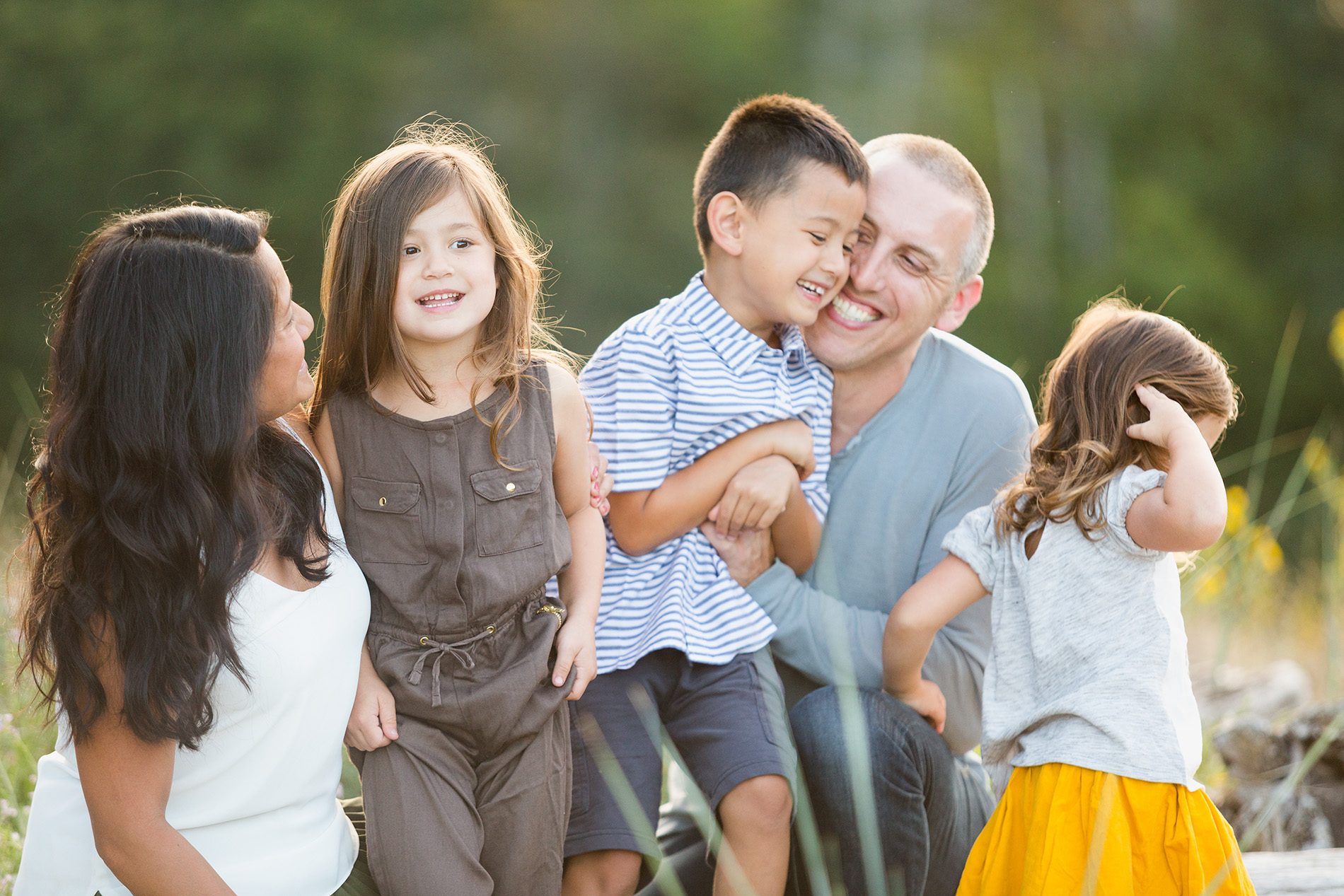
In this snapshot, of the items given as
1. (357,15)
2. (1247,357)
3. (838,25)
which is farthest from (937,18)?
(357,15)

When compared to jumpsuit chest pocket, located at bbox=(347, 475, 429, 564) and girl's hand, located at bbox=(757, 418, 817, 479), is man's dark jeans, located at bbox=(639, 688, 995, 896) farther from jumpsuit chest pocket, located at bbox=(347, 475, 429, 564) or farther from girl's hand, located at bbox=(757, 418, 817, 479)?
jumpsuit chest pocket, located at bbox=(347, 475, 429, 564)

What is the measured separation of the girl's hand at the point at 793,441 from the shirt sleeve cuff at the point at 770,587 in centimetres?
21

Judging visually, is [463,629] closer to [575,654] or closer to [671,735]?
[575,654]

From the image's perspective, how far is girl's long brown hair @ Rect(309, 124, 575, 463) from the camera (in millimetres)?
1840

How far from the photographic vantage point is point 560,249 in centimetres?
1275

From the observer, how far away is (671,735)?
2133 millimetres

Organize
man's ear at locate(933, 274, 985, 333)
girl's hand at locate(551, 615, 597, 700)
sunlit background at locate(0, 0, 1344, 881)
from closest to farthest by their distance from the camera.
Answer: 1. girl's hand at locate(551, 615, 597, 700)
2. man's ear at locate(933, 274, 985, 333)
3. sunlit background at locate(0, 0, 1344, 881)

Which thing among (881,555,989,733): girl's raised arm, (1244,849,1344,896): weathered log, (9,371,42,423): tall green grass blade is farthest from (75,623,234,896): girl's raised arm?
(1244,849,1344,896): weathered log

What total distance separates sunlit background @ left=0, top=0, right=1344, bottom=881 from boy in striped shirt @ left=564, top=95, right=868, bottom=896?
7.84m

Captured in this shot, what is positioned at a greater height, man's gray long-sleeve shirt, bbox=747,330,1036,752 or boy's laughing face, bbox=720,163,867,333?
boy's laughing face, bbox=720,163,867,333

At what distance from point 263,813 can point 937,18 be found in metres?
16.7

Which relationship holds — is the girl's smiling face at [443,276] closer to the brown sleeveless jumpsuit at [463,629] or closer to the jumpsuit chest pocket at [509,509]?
the brown sleeveless jumpsuit at [463,629]

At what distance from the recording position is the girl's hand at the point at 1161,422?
1791 mm

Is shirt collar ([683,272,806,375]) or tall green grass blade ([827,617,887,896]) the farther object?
shirt collar ([683,272,806,375])
